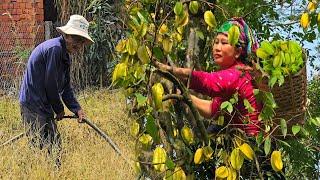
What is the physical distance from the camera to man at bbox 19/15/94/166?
5.19 metres

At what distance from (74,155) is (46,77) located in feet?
2.48

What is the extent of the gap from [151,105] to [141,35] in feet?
0.91

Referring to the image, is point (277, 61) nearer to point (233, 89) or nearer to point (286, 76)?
point (286, 76)

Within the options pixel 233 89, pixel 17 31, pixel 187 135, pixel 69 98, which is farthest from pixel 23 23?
pixel 187 135

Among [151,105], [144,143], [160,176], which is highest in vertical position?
[151,105]

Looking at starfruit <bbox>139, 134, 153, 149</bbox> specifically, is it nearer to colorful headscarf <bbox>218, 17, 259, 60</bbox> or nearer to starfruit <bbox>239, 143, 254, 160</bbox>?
starfruit <bbox>239, 143, 254, 160</bbox>

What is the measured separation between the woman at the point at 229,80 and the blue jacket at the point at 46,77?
2.49 meters

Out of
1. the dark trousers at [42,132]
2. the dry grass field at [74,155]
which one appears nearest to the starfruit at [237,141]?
the dry grass field at [74,155]

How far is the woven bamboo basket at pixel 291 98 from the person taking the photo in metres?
2.48

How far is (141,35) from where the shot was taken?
2369 mm

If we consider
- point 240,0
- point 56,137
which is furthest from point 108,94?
point 240,0

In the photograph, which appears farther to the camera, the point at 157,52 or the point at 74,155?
the point at 74,155

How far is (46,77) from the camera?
5176mm

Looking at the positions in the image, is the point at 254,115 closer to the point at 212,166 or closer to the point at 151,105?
the point at 212,166
